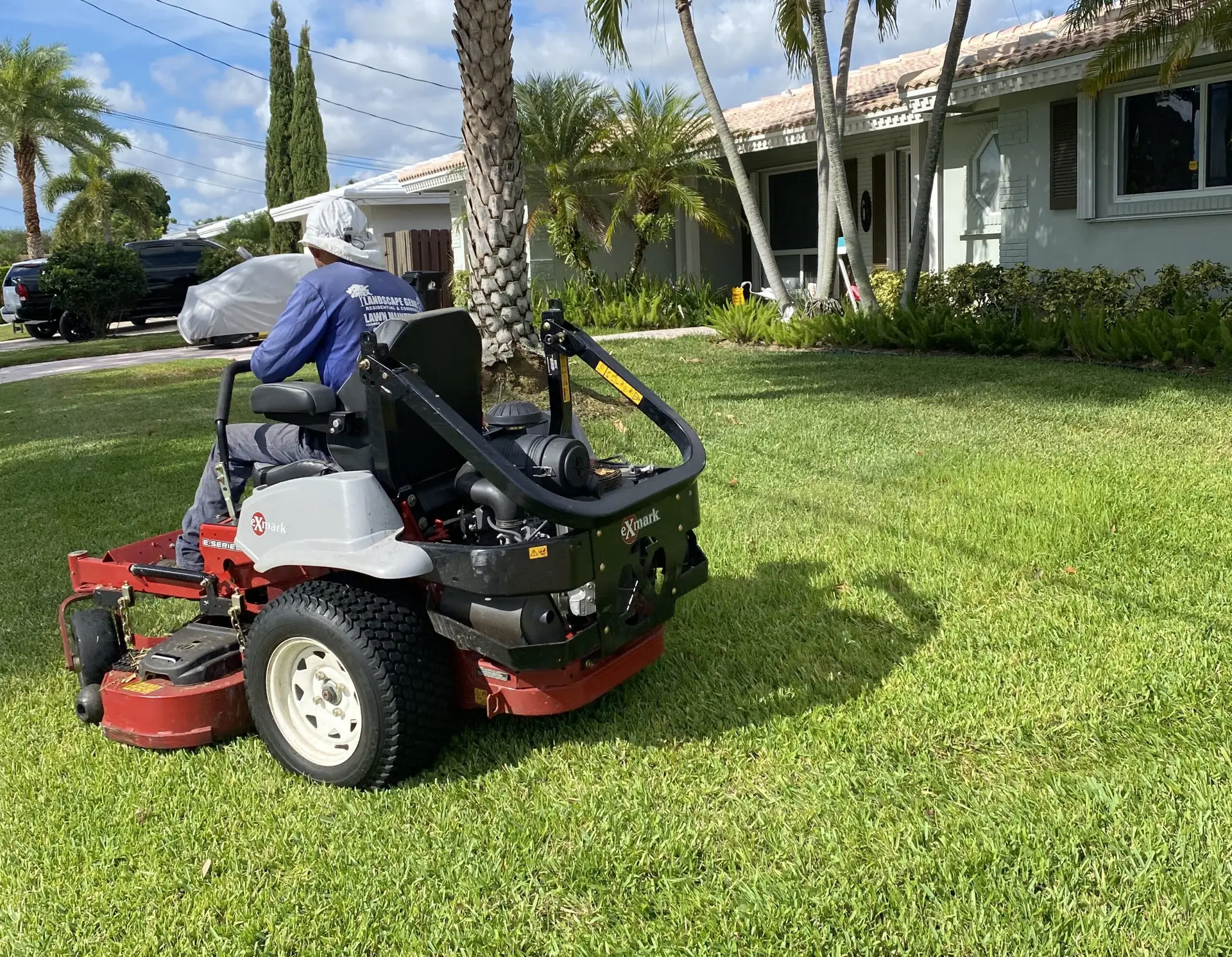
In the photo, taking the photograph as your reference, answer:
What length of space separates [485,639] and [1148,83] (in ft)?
38.7

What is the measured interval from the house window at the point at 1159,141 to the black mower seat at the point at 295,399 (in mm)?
11431

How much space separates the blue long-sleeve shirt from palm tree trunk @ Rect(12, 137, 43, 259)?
32.3 metres

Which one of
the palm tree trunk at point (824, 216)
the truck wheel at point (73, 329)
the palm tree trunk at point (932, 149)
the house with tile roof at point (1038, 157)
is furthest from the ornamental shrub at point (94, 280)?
the palm tree trunk at point (932, 149)

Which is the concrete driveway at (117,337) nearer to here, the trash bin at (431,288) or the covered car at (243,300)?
the trash bin at (431,288)

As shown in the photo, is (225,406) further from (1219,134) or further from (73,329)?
(73,329)

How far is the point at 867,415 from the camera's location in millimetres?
8578

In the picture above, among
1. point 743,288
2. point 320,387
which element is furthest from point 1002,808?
point 743,288

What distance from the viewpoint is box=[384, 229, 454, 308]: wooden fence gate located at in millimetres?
22906

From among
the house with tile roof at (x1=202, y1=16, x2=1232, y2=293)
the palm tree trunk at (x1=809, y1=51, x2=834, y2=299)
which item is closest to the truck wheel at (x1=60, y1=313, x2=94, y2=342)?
the house with tile roof at (x1=202, y1=16, x2=1232, y2=293)

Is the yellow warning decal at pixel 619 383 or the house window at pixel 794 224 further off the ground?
the house window at pixel 794 224

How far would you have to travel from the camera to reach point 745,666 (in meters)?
4.03

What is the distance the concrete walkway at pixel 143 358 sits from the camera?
619 inches

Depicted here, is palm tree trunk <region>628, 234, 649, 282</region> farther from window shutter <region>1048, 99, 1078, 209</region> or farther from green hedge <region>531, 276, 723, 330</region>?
window shutter <region>1048, 99, 1078, 209</region>

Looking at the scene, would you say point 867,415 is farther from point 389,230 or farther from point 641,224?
point 389,230
